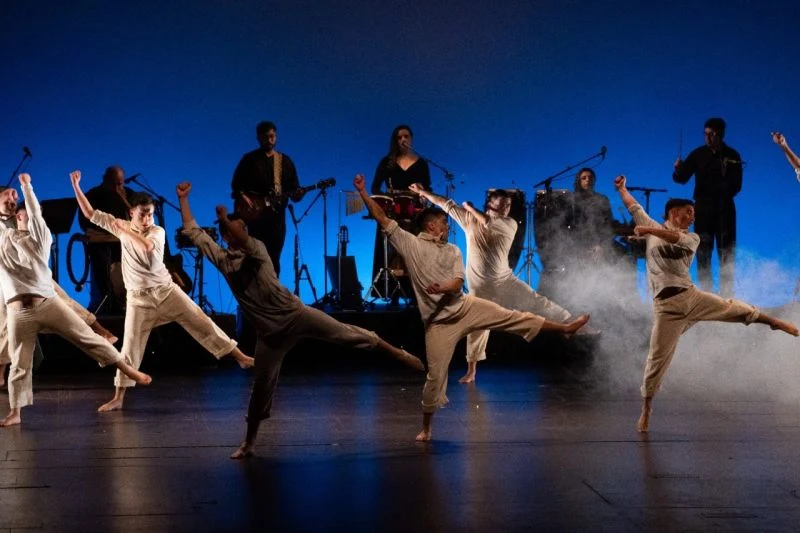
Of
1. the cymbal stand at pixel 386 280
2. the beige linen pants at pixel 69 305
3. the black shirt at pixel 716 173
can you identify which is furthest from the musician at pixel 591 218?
the beige linen pants at pixel 69 305

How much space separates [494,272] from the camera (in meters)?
9.22

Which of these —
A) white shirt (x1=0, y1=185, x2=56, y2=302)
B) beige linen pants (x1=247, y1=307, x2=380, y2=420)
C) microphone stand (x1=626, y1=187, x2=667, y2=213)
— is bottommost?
beige linen pants (x1=247, y1=307, x2=380, y2=420)

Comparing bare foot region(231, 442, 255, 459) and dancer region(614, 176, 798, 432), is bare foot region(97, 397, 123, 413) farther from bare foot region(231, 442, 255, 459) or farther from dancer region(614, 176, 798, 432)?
dancer region(614, 176, 798, 432)

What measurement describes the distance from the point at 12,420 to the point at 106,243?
4002mm

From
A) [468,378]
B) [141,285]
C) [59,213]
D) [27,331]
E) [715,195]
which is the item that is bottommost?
[468,378]

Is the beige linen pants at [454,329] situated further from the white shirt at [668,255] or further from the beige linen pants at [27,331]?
the beige linen pants at [27,331]

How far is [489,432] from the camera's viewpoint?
659 centimetres

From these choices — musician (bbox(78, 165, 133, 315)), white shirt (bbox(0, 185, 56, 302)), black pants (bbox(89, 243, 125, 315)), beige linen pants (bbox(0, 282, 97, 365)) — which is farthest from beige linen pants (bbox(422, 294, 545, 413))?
black pants (bbox(89, 243, 125, 315))

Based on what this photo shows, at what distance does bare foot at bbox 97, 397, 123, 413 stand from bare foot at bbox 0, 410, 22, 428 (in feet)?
2.31

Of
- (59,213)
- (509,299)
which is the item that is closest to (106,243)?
(59,213)

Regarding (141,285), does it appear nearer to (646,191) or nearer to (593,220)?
(593,220)

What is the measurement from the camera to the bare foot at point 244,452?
5777 millimetres

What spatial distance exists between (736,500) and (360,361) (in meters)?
6.73

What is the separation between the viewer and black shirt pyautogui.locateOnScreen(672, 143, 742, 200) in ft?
35.5
